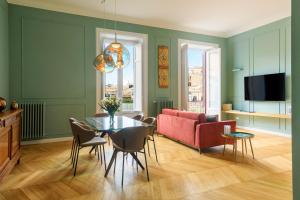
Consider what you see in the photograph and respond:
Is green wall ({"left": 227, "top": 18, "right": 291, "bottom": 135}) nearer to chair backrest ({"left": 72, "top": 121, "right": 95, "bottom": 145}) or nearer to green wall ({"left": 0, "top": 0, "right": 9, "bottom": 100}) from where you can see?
chair backrest ({"left": 72, "top": 121, "right": 95, "bottom": 145})

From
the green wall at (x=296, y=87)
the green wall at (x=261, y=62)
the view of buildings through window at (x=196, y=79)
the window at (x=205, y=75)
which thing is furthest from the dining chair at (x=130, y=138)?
the view of buildings through window at (x=196, y=79)

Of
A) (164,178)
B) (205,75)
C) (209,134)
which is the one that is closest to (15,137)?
(164,178)

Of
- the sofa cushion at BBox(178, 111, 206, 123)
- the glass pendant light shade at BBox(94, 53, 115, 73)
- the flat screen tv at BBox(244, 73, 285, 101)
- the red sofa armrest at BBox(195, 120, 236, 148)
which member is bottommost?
the red sofa armrest at BBox(195, 120, 236, 148)

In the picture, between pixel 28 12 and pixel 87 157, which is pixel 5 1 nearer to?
pixel 28 12

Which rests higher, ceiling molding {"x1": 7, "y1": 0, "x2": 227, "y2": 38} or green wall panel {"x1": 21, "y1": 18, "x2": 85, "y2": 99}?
ceiling molding {"x1": 7, "y1": 0, "x2": 227, "y2": 38}

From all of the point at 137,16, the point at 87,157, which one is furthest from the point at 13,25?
the point at 87,157

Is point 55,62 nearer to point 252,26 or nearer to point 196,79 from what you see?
point 196,79

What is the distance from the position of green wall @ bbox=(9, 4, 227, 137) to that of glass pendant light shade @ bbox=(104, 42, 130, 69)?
6.44 ft

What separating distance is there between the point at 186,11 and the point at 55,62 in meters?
3.59

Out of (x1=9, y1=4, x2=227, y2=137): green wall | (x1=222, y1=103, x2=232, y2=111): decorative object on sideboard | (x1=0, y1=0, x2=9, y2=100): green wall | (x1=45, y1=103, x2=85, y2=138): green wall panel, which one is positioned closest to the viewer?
(x1=0, y1=0, x2=9, y2=100): green wall

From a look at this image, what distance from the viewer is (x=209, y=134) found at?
14.1 feet

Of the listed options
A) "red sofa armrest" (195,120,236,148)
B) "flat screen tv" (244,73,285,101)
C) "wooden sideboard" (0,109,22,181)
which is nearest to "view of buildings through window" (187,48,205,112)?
"flat screen tv" (244,73,285,101)

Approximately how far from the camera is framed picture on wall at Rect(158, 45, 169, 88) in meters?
6.58

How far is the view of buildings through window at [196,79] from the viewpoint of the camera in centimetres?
785
